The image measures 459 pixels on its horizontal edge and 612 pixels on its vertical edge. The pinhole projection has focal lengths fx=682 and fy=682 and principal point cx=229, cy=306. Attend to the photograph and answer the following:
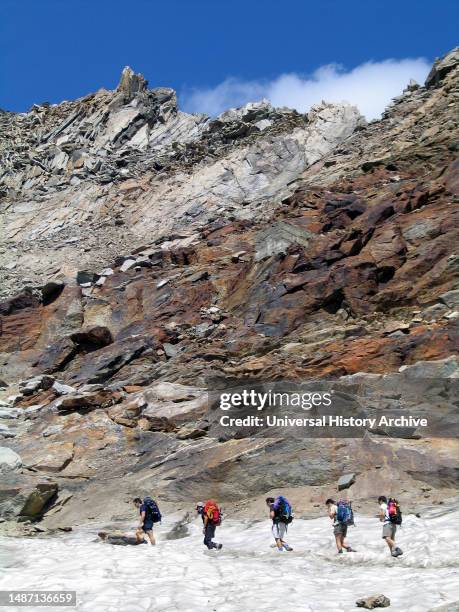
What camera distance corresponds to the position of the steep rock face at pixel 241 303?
1591 cm

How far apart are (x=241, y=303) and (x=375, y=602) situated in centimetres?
1910

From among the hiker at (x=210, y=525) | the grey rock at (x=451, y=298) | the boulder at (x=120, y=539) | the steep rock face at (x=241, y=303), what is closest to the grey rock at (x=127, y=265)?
the steep rock face at (x=241, y=303)

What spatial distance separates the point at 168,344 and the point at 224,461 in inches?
400

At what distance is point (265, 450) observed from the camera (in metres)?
15.7

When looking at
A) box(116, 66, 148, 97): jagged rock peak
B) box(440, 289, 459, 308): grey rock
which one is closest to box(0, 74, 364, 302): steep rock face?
box(116, 66, 148, 97): jagged rock peak

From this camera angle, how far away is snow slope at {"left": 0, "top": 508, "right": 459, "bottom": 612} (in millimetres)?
9180

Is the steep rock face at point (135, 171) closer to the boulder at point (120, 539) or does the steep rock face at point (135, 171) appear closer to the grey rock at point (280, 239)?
the grey rock at point (280, 239)

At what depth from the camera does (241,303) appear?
27141 millimetres

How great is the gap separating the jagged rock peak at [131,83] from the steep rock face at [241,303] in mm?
12963

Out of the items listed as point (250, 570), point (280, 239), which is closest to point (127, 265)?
point (280, 239)

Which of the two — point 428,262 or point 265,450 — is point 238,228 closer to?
point 428,262

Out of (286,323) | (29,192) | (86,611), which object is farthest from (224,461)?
(29,192)

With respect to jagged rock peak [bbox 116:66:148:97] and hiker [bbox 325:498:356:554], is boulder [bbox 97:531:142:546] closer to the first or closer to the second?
hiker [bbox 325:498:356:554]

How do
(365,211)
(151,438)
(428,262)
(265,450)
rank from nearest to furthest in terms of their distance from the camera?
(265,450)
(151,438)
(428,262)
(365,211)
